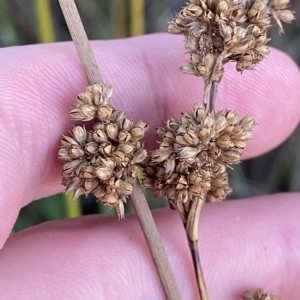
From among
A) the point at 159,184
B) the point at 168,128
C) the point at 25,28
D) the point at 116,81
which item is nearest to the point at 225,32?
the point at 168,128

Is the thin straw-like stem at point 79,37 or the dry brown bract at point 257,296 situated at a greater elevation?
the thin straw-like stem at point 79,37

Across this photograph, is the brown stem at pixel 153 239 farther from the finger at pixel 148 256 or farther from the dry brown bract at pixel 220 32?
the dry brown bract at pixel 220 32

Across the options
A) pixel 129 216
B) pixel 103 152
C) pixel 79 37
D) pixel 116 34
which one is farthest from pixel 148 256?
pixel 116 34

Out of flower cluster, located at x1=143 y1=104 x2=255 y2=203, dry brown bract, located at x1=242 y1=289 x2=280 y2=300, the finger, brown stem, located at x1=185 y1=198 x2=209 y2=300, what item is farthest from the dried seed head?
dry brown bract, located at x1=242 y1=289 x2=280 y2=300

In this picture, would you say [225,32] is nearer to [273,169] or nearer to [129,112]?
[129,112]

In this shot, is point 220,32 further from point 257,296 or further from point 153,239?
point 257,296

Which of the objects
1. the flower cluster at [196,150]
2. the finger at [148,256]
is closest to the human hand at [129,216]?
the finger at [148,256]
